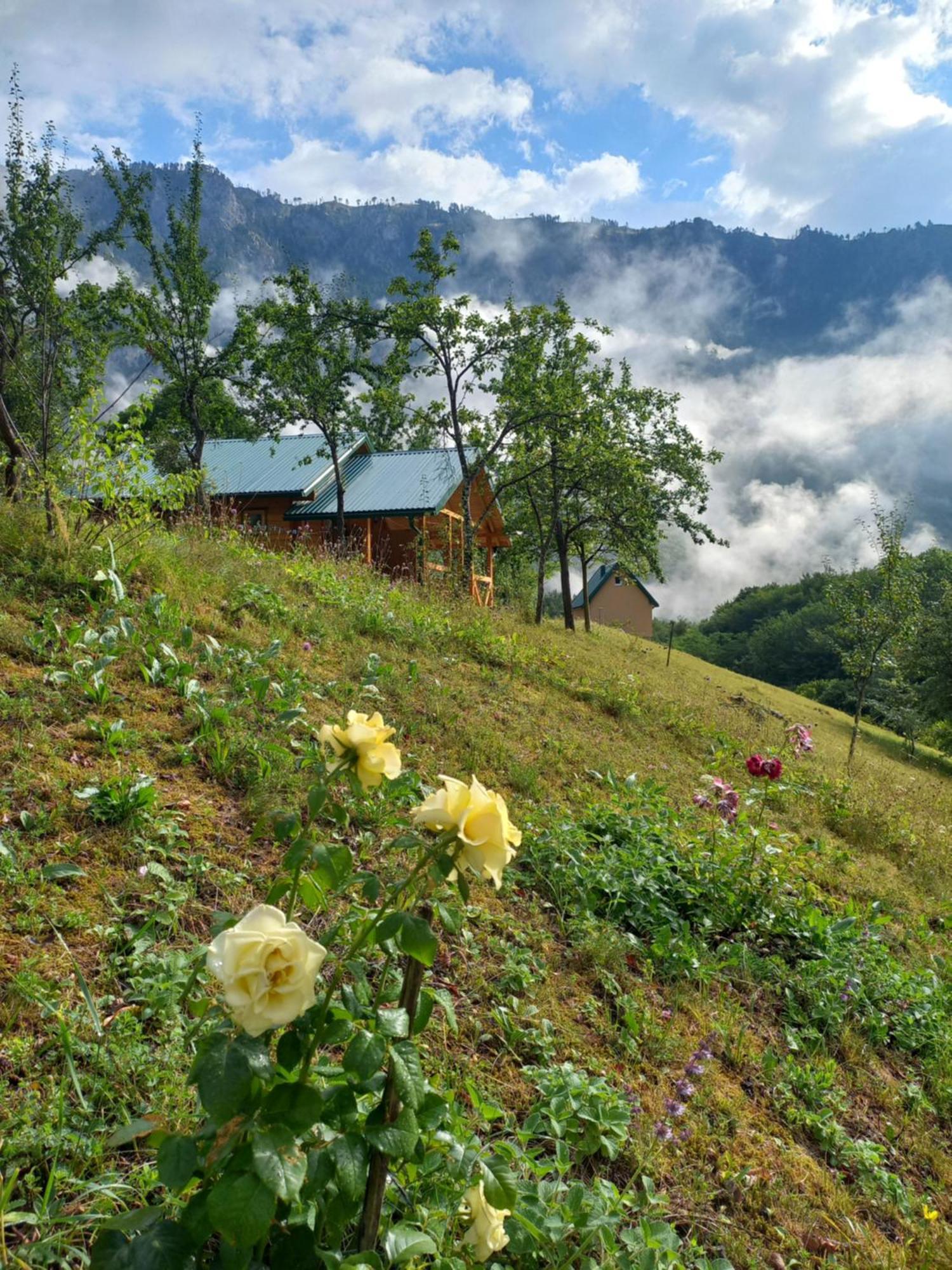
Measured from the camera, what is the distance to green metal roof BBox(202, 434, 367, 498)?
74.0 feet

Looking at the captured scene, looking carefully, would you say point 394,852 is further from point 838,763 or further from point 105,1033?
point 838,763

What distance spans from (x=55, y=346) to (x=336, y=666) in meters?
4.27

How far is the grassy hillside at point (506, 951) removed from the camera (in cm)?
183

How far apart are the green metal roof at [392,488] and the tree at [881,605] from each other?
1209 cm

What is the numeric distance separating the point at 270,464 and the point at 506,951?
23389 mm

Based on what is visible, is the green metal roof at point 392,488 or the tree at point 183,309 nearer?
the tree at point 183,309

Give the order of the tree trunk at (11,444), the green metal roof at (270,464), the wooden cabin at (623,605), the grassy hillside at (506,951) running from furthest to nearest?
the wooden cabin at (623,605) → the green metal roof at (270,464) → the tree trunk at (11,444) → the grassy hillside at (506,951)

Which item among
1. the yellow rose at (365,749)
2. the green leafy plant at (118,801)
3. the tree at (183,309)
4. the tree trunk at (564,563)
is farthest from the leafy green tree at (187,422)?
the yellow rose at (365,749)

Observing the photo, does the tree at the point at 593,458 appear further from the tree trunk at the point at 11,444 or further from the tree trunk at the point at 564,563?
the tree trunk at the point at 11,444

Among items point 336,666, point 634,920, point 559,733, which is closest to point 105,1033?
point 634,920

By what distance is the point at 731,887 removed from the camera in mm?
3994

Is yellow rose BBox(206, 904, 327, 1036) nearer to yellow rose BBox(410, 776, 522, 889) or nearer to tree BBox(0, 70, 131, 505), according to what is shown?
yellow rose BBox(410, 776, 522, 889)

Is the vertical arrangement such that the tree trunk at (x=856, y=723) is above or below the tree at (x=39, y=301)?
below

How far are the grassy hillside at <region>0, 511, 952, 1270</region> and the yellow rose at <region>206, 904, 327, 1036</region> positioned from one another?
0.89 feet
